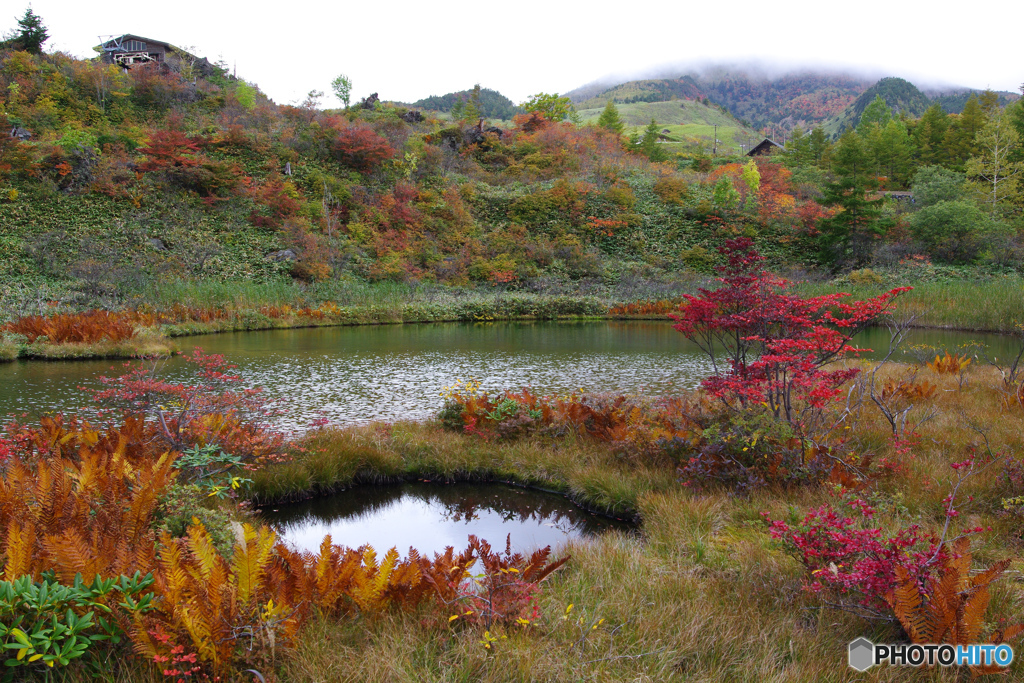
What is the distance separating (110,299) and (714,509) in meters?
20.7

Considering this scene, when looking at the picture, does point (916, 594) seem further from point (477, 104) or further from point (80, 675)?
point (477, 104)

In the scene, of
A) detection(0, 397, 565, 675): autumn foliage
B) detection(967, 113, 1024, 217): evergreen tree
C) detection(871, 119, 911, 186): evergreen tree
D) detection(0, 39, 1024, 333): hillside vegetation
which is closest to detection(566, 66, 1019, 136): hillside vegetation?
detection(871, 119, 911, 186): evergreen tree

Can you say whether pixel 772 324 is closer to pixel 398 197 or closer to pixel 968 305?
pixel 968 305

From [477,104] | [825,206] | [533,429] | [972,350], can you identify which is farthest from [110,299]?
[477,104]

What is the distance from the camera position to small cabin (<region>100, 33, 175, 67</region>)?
40.0 meters

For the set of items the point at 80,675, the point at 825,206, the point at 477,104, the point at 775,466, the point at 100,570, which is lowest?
the point at 775,466

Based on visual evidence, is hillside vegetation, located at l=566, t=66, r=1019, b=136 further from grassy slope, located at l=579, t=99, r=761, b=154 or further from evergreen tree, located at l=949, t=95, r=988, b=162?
evergreen tree, located at l=949, t=95, r=988, b=162

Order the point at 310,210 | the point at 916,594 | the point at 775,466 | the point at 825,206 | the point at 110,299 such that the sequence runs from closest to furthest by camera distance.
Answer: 1. the point at 916,594
2. the point at 775,466
3. the point at 110,299
4. the point at 310,210
5. the point at 825,206

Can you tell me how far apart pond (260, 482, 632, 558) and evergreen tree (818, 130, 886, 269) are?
3075cm

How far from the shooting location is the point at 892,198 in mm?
35531

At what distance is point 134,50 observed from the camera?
41.6 metres

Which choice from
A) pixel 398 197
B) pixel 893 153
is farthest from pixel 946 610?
pixel 893 153

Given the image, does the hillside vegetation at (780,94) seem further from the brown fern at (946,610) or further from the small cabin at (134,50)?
the brown fern at (946,610)

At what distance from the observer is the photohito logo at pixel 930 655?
2.06 meters
